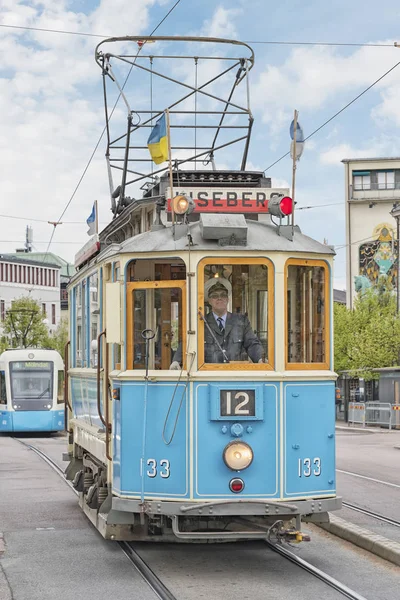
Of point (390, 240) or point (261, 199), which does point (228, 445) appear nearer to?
point (261, 199)

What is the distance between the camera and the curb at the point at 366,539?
1023cm

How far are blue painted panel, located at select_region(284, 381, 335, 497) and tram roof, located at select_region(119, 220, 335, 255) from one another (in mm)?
1181

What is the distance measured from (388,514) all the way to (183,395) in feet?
16.6

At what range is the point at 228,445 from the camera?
29.9 feet

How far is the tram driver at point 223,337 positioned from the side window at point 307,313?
1.06ft

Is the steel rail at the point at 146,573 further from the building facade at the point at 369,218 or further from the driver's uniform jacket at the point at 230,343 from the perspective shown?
the building facade at the point at 369,218

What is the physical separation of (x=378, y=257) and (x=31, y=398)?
47190 millimetres

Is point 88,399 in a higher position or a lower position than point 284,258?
lower

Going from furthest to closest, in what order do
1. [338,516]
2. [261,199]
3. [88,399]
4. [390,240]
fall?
[390,240], [338,516], [88,399], [261,199]

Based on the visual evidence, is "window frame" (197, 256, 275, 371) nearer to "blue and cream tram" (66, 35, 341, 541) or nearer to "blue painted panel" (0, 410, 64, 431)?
"blue and cream tram" (66, 35, 341, 541)

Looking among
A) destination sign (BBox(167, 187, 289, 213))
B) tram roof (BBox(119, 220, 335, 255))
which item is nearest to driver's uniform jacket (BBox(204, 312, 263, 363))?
tram roof (BBox(119, 220, 335, 255))

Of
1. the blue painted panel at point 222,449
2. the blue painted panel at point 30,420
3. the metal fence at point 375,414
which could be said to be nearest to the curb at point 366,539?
the blue painted panel at point 222,449

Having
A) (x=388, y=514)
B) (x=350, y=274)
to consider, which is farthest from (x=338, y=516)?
(x=350, y=274)

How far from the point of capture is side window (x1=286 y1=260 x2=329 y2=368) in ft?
31.0
